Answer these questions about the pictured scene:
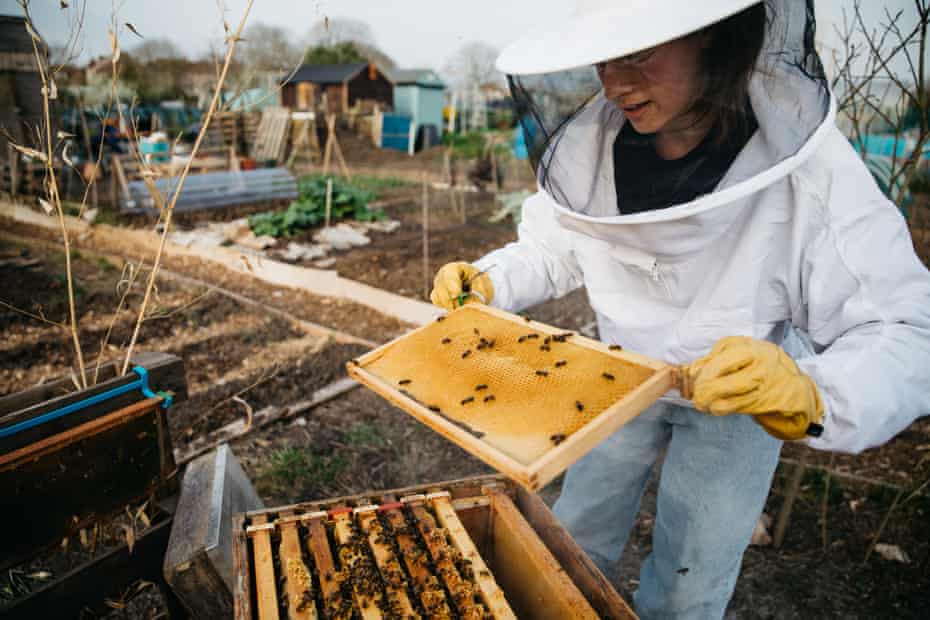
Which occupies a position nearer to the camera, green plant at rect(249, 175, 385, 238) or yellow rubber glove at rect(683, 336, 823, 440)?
yellow rubber glove at rect(683, 336, 823, 440)

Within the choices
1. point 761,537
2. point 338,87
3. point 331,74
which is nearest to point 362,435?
point 761,537

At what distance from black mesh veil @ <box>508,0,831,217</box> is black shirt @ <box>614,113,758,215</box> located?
13 millimetres

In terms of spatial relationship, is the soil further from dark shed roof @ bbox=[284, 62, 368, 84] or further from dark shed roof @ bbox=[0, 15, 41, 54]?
dark shed roof @ bbox=[284, 62, 368, 84]

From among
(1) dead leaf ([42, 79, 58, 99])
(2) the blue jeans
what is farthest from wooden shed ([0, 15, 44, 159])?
(2) the blue jeans

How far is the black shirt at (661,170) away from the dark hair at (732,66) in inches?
1.5

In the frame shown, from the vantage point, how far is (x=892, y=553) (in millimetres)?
3119

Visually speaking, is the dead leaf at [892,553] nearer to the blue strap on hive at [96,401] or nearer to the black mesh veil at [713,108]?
the black mesh veil at [713,108]

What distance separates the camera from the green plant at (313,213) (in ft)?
31.8

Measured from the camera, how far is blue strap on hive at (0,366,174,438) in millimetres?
1826

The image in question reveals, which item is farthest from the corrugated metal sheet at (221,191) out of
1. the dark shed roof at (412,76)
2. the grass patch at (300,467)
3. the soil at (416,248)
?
the dark shed roof at (412,76)

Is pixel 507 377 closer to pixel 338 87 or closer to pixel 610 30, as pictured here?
pixel 610 30

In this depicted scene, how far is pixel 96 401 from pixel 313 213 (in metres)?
8.49

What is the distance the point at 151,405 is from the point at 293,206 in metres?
8.55

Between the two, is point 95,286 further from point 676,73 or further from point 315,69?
point 315,69
